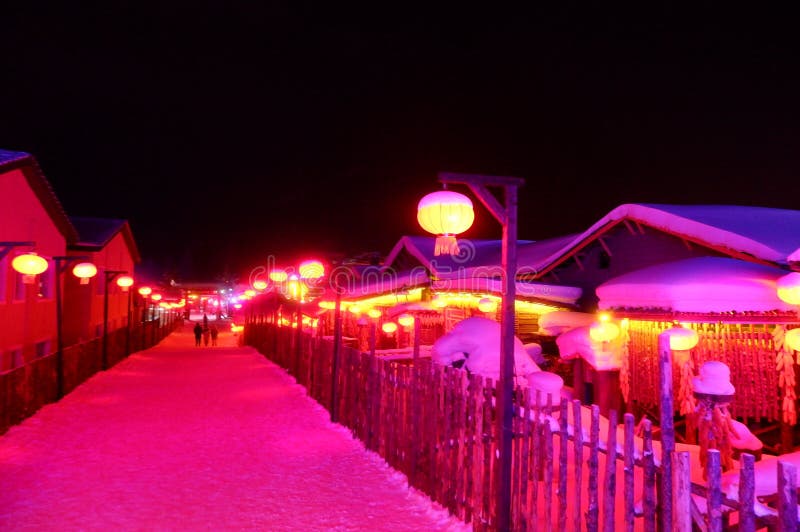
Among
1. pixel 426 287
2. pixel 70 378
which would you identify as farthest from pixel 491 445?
pixel 426 287

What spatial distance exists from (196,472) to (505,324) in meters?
5.12

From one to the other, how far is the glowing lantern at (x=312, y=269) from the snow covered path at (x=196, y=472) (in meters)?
9.00

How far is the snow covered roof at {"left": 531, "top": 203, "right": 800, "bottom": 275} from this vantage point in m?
9.88

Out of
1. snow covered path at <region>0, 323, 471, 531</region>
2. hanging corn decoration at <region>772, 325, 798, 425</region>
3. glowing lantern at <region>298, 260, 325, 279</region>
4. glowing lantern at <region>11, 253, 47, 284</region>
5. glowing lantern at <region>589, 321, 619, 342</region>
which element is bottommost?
snow covered path at <region>0, 323, 471, 531</region>

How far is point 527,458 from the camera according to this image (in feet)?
16.8

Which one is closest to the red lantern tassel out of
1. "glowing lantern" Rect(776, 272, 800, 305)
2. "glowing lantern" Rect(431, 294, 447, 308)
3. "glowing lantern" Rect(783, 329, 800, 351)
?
"glowing lantern" Rect(776, 272, 800, 305)

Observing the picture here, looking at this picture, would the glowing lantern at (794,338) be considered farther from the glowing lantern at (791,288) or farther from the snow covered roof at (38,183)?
the snow covered roof at (38,183)

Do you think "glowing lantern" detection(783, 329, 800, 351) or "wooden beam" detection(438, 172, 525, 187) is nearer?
"wooden beam" detection(438, 172, 525, 187)

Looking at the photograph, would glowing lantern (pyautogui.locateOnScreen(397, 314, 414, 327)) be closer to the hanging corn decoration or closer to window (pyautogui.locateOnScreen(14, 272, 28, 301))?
window (pyautogui.locateOnScreen(14, 272, 28, 301))

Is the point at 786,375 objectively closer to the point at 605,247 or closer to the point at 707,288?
the point at 707,288

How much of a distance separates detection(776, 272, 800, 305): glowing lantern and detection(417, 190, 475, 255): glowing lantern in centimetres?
468

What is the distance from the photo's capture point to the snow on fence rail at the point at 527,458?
3.53 m

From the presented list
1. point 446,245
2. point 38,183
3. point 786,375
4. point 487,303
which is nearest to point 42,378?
point 38,183

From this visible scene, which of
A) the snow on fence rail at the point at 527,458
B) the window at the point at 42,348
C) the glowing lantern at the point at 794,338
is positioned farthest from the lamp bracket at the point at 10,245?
the glowing lantern at the point at 794,338
